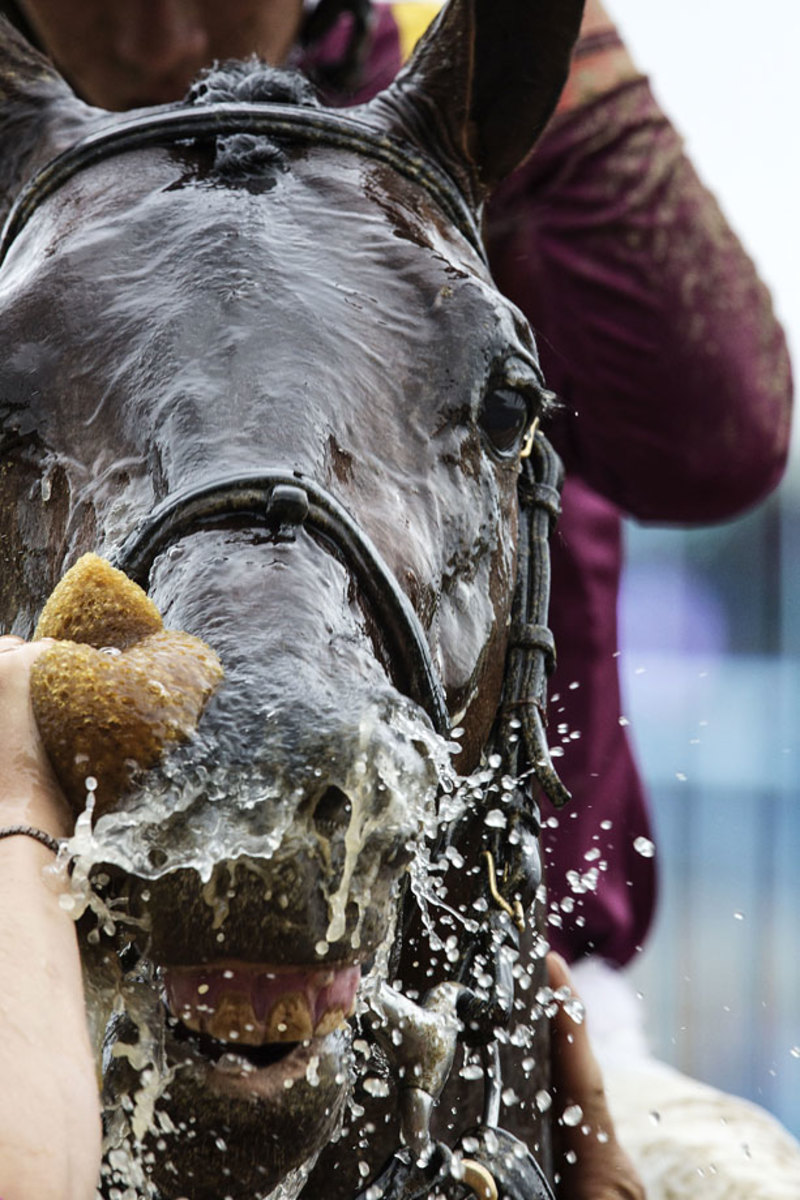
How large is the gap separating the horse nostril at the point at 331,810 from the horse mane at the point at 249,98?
1.14 m

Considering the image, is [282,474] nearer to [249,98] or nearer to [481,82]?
[249,98]

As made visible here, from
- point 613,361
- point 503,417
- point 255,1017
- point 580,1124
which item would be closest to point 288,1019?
point 255,1017

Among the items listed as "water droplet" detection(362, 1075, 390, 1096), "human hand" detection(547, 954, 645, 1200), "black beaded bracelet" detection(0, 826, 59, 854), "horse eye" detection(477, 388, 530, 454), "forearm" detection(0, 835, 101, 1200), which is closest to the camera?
"forearm" detection(0, 835, 101, 1200)

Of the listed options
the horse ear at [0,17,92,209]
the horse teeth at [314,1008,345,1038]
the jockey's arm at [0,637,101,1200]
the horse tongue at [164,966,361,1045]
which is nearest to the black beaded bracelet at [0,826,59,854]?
the jockey's arm at [0,637,101,1200]

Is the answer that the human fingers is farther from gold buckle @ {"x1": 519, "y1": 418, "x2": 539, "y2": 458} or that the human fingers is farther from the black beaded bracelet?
gold buckle @ {"x1": 519, "y1": 418, "x2": 539, "y2": 458}

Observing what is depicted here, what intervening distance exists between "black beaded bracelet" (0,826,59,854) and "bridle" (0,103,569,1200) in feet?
1.38

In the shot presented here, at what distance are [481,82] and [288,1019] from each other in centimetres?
184

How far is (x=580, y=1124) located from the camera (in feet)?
8.97

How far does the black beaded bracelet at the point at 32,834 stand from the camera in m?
1.24

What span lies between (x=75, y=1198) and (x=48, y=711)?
0.42m

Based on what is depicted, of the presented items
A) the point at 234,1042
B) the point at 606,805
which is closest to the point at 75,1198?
the point at 234,1042

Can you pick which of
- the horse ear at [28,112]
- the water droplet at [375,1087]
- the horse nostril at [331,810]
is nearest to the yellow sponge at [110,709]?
the horse nostril at [331,810]

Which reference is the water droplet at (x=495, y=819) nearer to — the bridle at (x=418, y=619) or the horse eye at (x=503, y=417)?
the bridle at (x=418, y=619)

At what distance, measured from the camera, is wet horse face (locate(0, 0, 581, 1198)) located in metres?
1.32
